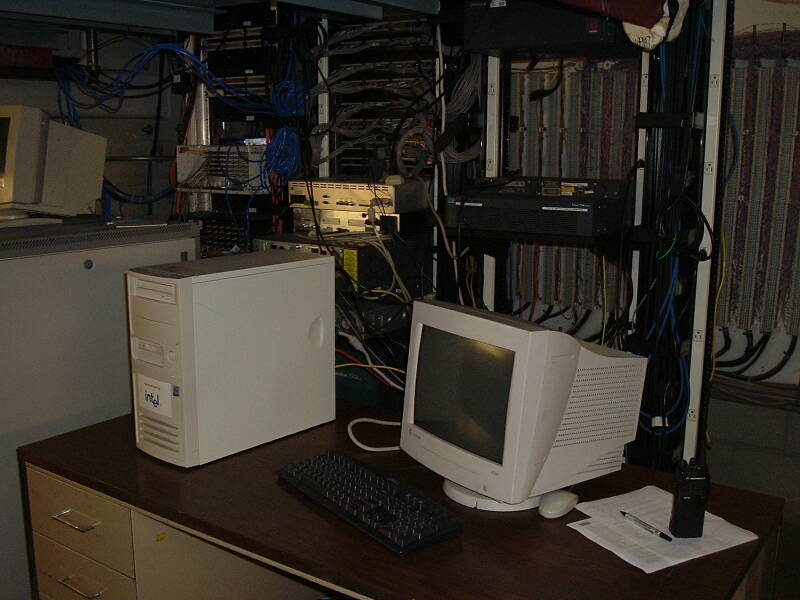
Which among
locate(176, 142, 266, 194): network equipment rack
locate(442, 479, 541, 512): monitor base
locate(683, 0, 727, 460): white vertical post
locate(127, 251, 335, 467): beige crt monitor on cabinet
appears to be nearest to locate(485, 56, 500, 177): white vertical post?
locate(683, 0, 727, 460): white vertical post

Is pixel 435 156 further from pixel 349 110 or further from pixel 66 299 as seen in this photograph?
pixel 66 299

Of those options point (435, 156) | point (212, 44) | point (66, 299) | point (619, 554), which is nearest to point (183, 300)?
point (66, 299)

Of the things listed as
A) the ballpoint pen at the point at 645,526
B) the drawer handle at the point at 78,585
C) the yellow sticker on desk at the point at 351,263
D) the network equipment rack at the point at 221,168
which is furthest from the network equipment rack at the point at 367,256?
the ballpoint pen at the point at 645,526

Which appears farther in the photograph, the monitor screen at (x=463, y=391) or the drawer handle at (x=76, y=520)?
the drawer handle at (x=76, y=520)

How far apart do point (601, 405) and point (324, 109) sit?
1.89m

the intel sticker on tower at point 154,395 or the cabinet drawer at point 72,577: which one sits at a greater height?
the intel sticker on tower at point 154,395

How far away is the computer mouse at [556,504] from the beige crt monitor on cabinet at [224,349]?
650 millimetres

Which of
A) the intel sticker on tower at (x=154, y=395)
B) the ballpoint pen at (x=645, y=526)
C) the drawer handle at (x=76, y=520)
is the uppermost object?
the intel sticker on tower at (x=154, y=395)

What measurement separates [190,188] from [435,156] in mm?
1124

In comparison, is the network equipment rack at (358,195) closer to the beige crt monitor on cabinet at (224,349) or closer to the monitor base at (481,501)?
the beige crt monitor on cabinet at (224,349)

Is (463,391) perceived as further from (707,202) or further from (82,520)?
(707,202)

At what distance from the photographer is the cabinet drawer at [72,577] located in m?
1.71

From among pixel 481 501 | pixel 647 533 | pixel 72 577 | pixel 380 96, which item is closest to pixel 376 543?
pixel 481 501

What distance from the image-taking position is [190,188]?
318 cm
